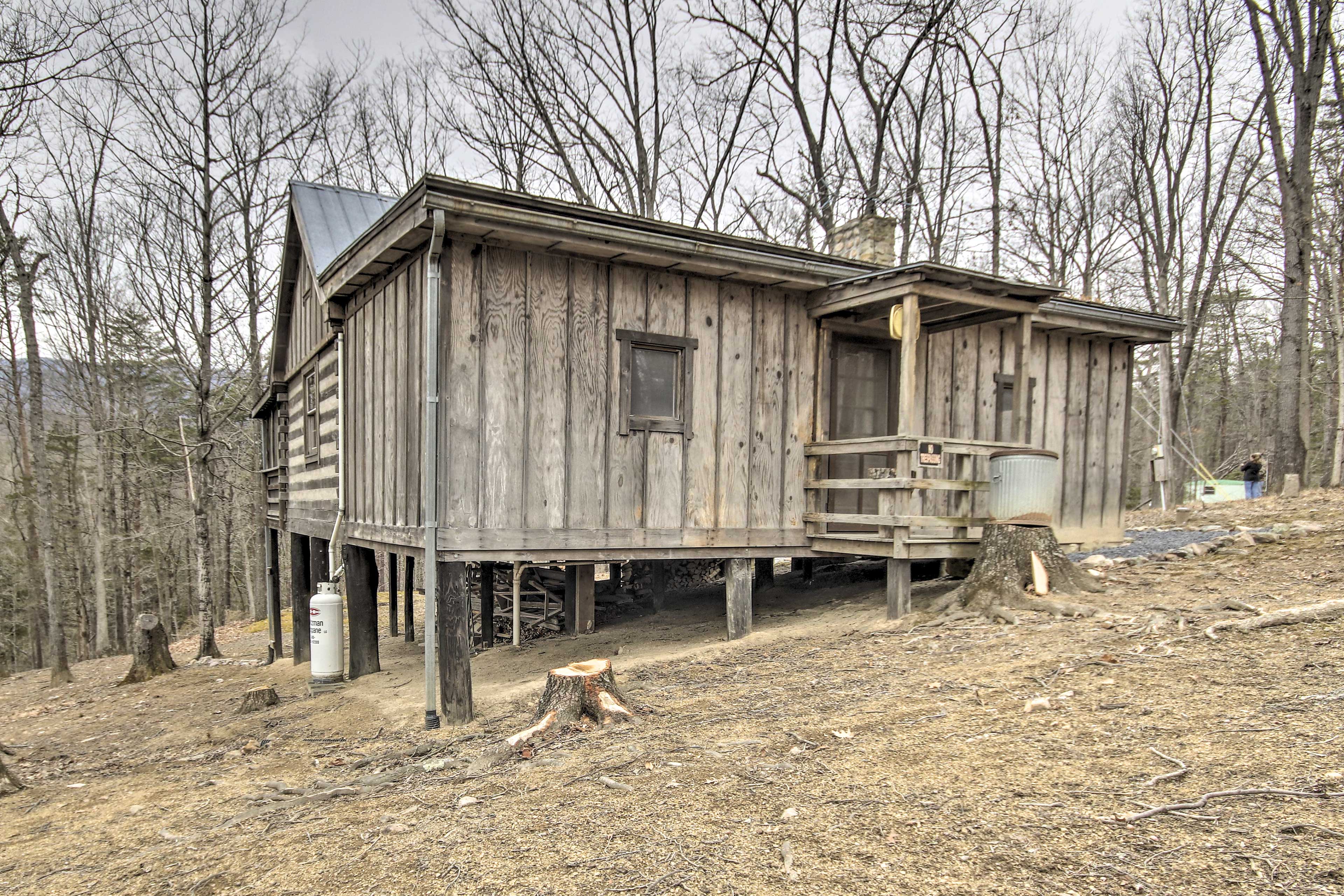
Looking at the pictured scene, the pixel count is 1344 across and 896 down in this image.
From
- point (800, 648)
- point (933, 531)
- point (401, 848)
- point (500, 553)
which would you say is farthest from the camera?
point (933, 531)

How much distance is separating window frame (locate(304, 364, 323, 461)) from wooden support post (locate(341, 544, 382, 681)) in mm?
2217

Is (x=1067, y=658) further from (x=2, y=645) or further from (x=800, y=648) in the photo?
(x=2, y=645)

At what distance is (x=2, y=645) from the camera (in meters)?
26.0

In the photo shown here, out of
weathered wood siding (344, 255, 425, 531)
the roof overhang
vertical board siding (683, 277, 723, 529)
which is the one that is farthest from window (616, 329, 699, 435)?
weathered wood siding (344, 255, 425, 531)

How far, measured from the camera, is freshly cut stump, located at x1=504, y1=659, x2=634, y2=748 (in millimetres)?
5621

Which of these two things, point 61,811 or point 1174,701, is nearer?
point 1174,701

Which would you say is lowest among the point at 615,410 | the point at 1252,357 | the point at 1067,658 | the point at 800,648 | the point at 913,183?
the point at 800,648

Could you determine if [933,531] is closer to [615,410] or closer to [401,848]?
[615,410]

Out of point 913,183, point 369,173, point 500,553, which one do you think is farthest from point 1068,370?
point 369,173

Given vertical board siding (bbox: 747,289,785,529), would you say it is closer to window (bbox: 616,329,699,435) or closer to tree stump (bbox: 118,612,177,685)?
window (bbox: 616,329,699,435)

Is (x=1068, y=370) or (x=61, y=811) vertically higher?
(x=1068, y=370)

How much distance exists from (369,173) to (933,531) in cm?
2105

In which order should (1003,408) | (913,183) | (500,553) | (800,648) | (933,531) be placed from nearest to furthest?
(500,553), (800,648), (933,531), (1003,408), (913,183)

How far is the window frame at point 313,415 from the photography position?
11.5 m
